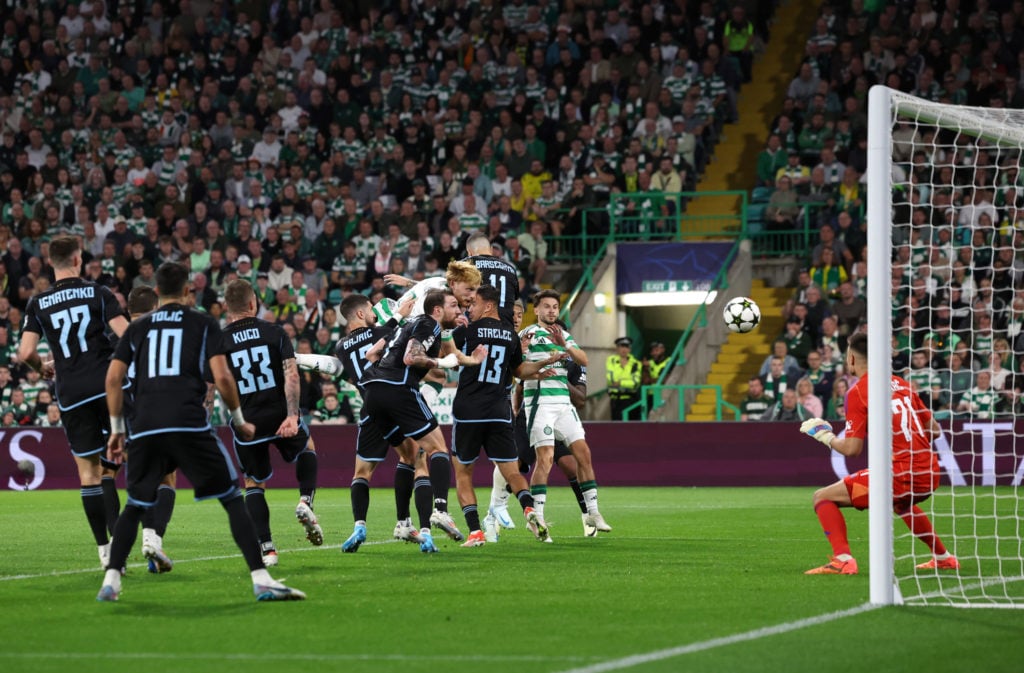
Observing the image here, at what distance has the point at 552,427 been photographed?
44.5 ft

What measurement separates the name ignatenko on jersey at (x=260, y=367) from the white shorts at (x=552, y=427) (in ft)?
10.2

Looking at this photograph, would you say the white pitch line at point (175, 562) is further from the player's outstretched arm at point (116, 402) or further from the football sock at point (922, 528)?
the football sock at point (922, 528)

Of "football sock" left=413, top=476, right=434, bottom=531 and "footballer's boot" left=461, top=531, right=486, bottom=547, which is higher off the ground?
"football sock" left=413, top=476, right=434, bottom=531

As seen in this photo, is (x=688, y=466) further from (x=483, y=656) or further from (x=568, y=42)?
(x=483, y=656)

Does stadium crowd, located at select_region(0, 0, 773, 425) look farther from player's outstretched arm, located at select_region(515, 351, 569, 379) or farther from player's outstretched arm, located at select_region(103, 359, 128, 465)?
player's outstretched arm, located at select_region(103, 359, 128, 465)

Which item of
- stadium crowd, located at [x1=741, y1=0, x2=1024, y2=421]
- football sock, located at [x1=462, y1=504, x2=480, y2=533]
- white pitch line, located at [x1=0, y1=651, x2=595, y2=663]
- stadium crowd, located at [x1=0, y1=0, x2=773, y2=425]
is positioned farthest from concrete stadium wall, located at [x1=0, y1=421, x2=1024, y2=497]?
white pitch line, located at [x1=0, y1=651, x2=595, y2=663]

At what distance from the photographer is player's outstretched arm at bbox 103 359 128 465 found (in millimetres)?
8469

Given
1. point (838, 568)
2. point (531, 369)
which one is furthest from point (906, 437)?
point (531, 369)

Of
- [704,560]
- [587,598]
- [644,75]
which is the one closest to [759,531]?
[704,560]

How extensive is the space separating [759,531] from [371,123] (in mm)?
16705

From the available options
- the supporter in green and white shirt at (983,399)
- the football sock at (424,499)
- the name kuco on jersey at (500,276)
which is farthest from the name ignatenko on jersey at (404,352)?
the supporter in green and white shirt at (983,399)

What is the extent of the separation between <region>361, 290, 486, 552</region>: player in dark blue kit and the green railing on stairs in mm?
11484

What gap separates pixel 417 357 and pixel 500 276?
229 centimetres

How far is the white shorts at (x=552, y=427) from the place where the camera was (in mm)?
13539
